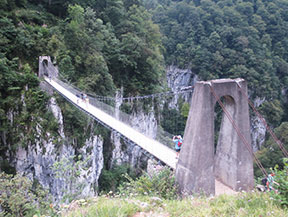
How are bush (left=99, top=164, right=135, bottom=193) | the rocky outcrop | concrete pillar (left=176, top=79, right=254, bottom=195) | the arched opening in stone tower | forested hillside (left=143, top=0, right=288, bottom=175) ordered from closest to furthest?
concrete pillar (left=176, top=79, right=254, bottom=195), the arched opening in stone tower, the rocky outcrop, bush (left=99, top=164, right=135, bottom=193), forested hillside (left=143, top=0, right=288, bottom=175)

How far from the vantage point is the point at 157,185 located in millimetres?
4277

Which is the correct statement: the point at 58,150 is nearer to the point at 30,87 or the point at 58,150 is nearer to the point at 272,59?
the point at 30,87

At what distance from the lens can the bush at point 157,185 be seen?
414 cm

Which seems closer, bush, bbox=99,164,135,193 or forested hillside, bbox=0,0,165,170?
forested hillside, bbox=0,0,165,170

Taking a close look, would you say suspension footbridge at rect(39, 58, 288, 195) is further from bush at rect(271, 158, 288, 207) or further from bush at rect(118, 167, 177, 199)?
bush at rect(271, 158, 288, 207)

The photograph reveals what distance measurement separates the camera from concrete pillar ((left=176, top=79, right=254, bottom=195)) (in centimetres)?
457

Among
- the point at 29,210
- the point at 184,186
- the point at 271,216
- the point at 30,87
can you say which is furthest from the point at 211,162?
the point at 30,87

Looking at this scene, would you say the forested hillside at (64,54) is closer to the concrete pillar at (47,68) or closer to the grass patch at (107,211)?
the concrete pillar at (47,68)

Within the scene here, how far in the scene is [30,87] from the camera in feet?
27.1

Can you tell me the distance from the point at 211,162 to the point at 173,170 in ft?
2.74

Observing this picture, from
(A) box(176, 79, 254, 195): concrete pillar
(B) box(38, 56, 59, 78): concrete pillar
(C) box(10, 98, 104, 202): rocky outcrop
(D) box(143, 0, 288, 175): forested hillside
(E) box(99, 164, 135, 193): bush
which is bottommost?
(E) box(99, 164, 135, 193): bush

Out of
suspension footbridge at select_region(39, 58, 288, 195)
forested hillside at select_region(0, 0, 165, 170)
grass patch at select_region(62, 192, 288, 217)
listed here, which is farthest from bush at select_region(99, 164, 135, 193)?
grass patch at select_region(62, 192, 288, 217)

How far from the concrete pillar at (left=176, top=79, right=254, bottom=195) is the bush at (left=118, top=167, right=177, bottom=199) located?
20 cm

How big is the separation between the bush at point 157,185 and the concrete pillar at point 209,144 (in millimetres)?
199
